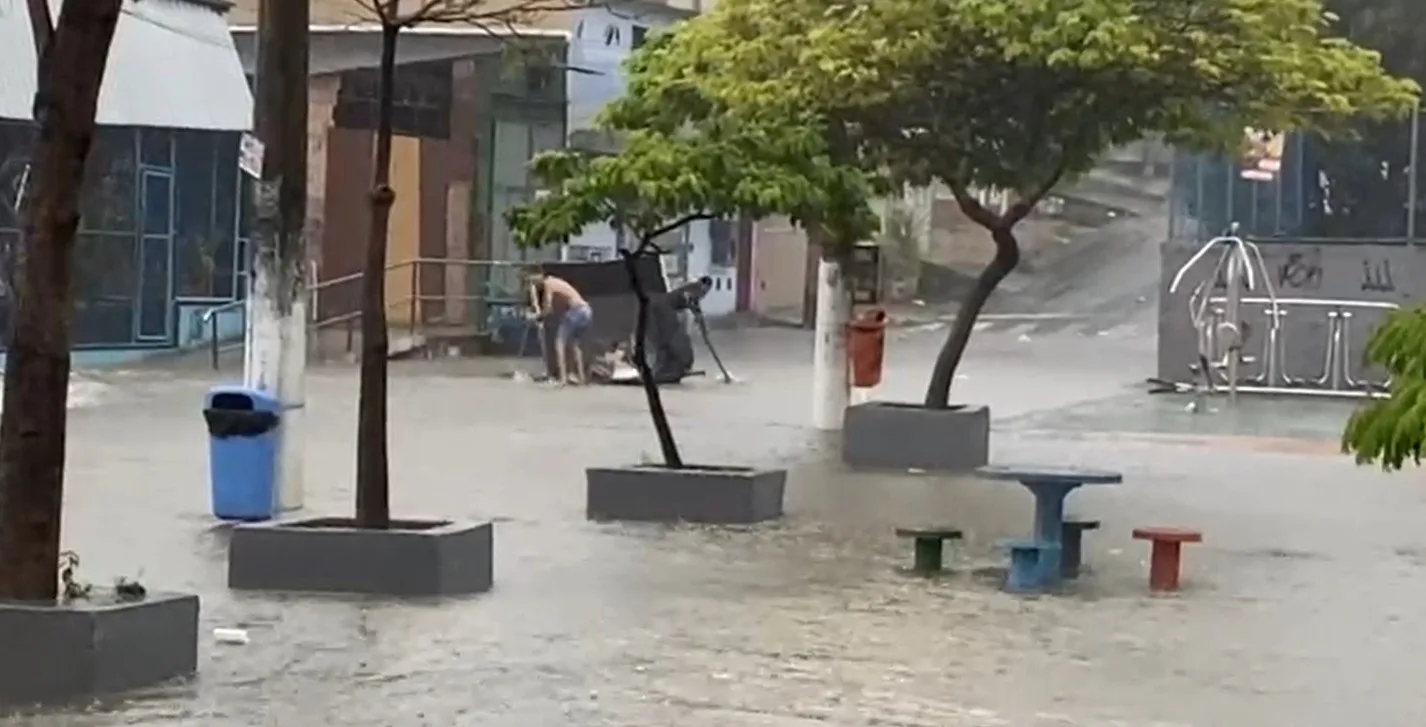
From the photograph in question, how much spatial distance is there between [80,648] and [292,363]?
276 inches

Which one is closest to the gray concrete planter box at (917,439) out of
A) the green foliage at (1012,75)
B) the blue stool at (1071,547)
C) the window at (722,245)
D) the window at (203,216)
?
the green foliage at (1012,75)

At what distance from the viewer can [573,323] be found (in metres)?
32.9

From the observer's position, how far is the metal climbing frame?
33.0 m

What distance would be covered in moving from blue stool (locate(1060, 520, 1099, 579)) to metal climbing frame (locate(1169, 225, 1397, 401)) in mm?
17977

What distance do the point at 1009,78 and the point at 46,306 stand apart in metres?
12.6

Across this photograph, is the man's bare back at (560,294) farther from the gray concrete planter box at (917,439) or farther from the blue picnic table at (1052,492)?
the blue picnic table at (1052,492)

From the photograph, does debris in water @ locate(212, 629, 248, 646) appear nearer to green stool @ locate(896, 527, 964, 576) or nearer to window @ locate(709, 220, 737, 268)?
green stool @ locate(896, 527, 964, 576)

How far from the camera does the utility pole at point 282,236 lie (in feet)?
53.4

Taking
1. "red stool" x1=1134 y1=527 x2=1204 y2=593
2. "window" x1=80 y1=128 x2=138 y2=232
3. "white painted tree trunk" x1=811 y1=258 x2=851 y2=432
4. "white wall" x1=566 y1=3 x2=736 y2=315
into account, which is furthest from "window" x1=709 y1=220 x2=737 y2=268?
"red stool" x1=1134 y1=527 x2=1204 y2=593

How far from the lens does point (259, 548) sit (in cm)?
1334

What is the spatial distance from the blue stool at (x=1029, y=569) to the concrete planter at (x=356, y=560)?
2710 mm

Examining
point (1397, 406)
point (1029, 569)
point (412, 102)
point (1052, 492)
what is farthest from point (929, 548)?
point (412, 102)

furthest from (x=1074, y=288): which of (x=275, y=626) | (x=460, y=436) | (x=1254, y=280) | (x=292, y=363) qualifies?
(x=275, y=626)

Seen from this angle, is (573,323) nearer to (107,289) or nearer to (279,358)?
(107,289)
